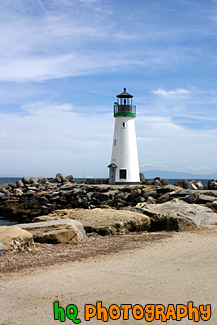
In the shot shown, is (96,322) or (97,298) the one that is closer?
(96,322)

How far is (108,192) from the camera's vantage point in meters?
29.7

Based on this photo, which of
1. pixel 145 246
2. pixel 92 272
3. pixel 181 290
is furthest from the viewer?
pixel 145 246

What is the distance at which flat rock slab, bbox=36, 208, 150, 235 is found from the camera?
464 inches

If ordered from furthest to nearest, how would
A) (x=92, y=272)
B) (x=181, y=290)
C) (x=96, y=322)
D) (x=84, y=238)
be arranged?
(x=84, y=238) → (x=92, y=272) → (x=181, y=290) → (x=96, y=322)

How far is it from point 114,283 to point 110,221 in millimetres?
5261

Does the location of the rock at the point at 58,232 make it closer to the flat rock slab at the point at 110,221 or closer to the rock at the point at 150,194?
the flat rock slab at the point at 110,221

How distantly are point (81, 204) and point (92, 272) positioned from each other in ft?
65.7

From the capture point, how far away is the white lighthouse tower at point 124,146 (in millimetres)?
34875

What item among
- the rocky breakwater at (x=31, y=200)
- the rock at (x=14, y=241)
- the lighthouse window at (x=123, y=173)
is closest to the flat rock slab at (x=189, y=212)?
the rock at (x=14, y=241)

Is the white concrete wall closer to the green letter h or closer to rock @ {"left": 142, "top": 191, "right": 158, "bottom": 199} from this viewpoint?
rock @ {"left": 142, "top": 191, "right": 158, "bottom": 199}

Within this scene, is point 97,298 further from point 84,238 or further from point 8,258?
point 84,238

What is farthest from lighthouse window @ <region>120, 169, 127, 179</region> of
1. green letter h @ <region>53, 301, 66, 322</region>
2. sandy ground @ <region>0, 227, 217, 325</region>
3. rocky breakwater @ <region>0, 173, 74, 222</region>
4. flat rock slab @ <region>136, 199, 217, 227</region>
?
green letter h @ <region>53, 301, 66, 322</region>

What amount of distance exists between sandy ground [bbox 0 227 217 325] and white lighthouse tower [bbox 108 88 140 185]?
1006 inches

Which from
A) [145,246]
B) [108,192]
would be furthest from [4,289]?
[108,192]
